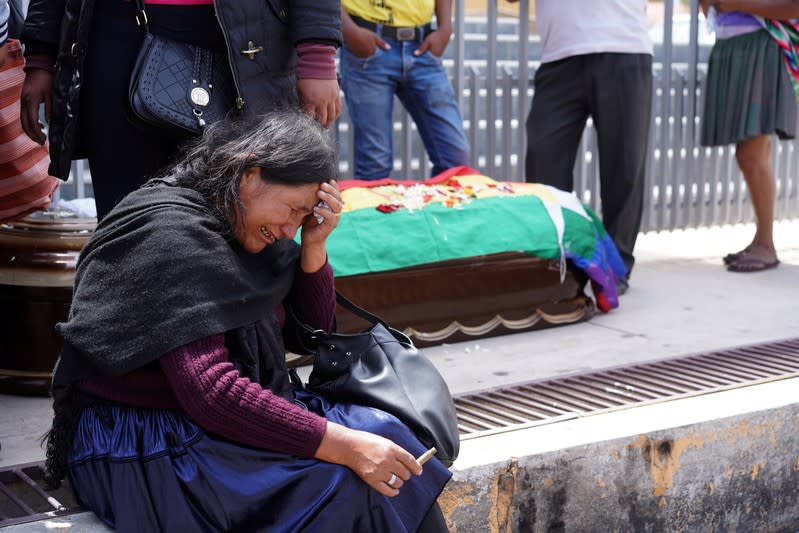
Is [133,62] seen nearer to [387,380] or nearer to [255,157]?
[255,157]

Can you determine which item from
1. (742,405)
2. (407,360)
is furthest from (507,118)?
(407,360)

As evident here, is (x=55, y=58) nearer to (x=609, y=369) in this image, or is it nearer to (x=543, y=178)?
(x=609, y=369)

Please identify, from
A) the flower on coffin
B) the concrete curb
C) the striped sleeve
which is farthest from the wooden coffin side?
the striped sleeve

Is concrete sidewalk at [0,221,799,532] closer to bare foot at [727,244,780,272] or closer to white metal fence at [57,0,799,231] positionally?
bare foot at [727,244,780,272]

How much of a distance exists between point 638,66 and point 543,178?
685 mm

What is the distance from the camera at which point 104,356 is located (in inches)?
80.4

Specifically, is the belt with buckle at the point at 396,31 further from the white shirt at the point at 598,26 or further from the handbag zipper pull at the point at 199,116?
the handbag zipper pull at the point at 199,116

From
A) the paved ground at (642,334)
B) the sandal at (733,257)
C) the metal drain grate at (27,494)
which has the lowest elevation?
the sandal at (733,257)

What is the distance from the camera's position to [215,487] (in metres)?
2.09

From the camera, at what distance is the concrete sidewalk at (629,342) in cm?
292

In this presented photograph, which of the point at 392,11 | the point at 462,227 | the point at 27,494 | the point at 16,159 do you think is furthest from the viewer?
the point at 392,11

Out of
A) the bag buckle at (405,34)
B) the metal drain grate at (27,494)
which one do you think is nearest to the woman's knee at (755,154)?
the bag buckle at (405,34)

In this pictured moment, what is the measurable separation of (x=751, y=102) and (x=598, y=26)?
3.83 ft

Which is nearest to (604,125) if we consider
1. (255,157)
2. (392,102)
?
(392,102)
